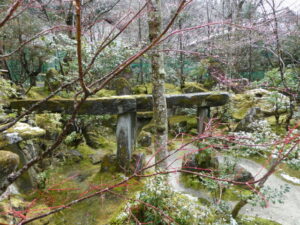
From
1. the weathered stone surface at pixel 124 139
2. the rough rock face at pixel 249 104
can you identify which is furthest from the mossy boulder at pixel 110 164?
the rough rock face at pixel 249 104

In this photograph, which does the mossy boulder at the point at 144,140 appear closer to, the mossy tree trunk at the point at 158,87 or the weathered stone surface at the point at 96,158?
the weathered stone surface at the point at 96,158

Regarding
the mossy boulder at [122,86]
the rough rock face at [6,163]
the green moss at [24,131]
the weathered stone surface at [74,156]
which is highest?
the mossy boulder at [122,86]

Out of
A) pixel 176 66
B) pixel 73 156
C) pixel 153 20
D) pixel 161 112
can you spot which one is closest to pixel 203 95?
pixel 161 112

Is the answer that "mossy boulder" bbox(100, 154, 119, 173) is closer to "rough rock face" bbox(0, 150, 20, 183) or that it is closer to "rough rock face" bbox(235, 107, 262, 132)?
"rough rock face" bbox(0, 150, 20, 183)

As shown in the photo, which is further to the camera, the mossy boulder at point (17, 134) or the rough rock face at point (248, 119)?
the rough rock face at point (248, 119)

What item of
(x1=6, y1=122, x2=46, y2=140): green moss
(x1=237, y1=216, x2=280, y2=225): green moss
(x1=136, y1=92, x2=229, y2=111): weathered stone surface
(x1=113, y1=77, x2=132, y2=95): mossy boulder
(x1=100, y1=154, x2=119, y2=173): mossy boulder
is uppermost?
(x1=113, y1=77, x2=132, y2=95): mossy boulder

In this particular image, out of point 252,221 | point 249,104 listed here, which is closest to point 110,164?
point 252,221

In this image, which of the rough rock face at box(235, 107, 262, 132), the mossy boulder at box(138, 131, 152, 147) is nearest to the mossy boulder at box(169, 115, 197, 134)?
the mossy boulder at box(138, 131, 152, 147)

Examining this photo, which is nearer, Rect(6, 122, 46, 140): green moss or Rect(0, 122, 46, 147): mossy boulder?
Rect(0, 122, 46, 147): mossy boulder

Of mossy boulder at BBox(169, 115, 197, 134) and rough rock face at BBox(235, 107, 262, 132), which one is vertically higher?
rough rock face at BBox(235, 107, 262, 132)

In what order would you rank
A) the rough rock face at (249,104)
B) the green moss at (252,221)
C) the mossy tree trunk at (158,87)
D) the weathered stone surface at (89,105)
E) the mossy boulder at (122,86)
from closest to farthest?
1. the mossy tree trunk at (158,87)
2. the green moss at (252,221)
3. the weathered stone surface at (89,105)
4. the mossy boulder at (122,86)
5. the rough rock face at (249,104)

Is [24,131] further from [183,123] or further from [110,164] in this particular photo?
[183,123]

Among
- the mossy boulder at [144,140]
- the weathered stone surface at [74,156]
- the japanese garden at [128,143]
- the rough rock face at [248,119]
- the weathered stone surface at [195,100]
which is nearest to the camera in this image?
the japanese garden at [128,143]

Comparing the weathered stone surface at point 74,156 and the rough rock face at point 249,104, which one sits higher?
the rough rock face at point 249,104
